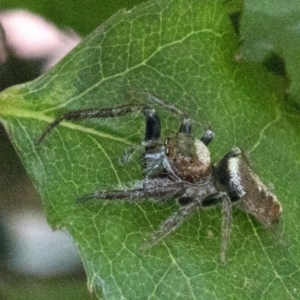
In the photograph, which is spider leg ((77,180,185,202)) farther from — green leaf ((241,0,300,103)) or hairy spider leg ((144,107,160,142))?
green leaf ((241,0,300,103))

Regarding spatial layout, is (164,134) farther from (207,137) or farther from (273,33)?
(273,33)

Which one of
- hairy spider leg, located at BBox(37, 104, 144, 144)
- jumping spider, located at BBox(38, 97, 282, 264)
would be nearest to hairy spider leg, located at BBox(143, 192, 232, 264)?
jumping spider, located at BBox(38, 97, 282, 264)

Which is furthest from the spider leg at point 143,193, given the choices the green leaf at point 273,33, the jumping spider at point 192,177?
the green leaf at point 273,33

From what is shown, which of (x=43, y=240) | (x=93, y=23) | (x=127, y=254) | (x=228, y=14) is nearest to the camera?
(x=127, y=254)

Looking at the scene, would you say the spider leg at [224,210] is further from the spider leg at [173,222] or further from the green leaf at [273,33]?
the green leaf at [273,33]

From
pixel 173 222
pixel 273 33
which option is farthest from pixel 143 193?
pixel 273 33

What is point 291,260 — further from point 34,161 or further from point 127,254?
point 34,161

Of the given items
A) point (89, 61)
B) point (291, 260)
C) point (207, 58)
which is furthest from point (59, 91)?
point (291, 260)

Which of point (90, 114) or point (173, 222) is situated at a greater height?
point (90, 114)
